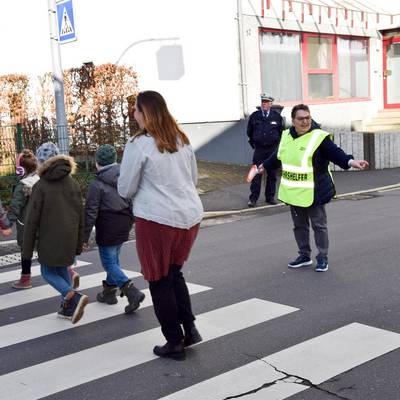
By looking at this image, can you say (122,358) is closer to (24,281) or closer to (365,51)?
(24,281)

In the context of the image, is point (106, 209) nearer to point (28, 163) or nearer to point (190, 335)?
point (28, 163)

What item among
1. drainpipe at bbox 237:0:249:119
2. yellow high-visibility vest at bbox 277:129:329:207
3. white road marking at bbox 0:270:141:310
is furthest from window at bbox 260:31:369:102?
white road marking at bbox 0:270:141:310

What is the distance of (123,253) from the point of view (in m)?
8.35

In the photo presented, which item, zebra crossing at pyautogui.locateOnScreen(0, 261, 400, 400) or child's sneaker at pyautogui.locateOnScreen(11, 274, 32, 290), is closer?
zebra crossing at pyautogui.locateOnScreen(0, 261, 400, 400)

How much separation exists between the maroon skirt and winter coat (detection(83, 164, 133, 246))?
1237 mm

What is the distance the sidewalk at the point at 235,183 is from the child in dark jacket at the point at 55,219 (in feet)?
19.9

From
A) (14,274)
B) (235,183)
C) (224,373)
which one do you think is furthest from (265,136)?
(224,373)

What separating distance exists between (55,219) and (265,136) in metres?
6.84

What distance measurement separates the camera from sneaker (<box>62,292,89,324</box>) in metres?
5.48

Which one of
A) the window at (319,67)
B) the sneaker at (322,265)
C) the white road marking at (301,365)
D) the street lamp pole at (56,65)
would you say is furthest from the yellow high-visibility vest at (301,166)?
the window at (319,67)

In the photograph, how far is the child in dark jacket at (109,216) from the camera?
5.69 m

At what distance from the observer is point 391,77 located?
21203mm

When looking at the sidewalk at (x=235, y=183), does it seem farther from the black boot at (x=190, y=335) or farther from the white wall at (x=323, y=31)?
the black boot at (x=190, y=335)

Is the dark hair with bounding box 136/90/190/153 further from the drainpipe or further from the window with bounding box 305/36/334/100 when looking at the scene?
the window with bounding box 305/36/334/100
